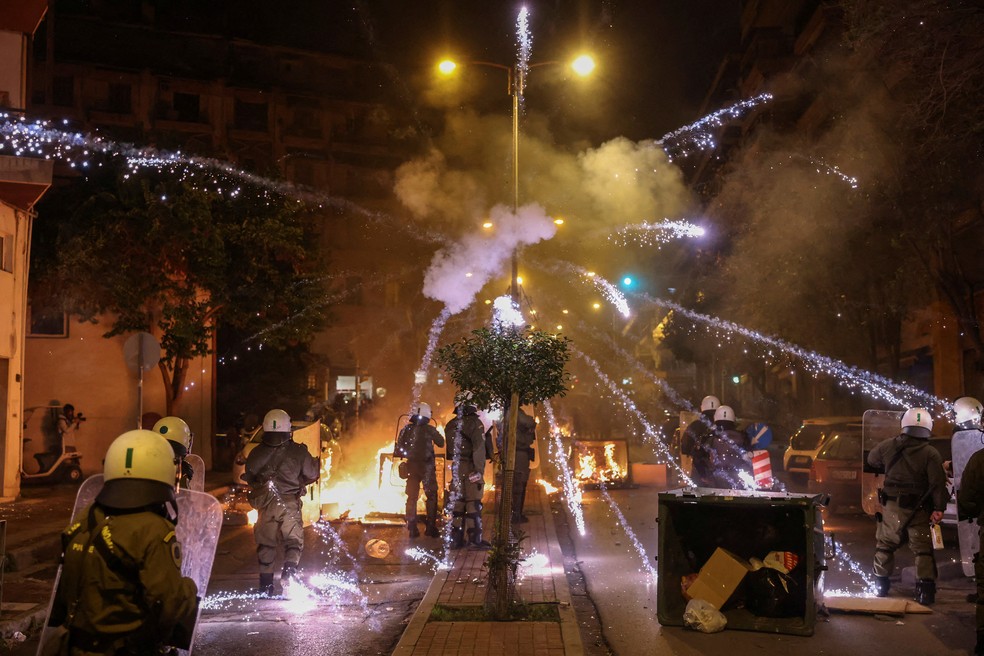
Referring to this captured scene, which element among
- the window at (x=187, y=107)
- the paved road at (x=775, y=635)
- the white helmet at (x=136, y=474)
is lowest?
the paved road at (x=775, y=635)

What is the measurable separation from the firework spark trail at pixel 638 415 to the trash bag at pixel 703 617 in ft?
38.8

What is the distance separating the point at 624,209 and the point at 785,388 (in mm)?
18063

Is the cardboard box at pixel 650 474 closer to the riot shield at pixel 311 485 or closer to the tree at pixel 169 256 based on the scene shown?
the riot shield at pixel 311 485

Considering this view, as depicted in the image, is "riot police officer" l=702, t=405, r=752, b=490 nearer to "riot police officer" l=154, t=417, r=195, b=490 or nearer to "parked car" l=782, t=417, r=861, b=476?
"parked car" l=782, t=417, r=861, b=476

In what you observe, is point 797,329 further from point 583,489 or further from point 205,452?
point 205,452

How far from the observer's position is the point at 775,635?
274 inches

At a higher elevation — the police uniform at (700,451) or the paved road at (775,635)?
the police uniform at (700,451)

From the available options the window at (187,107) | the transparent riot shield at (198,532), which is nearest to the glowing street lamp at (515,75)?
the transparent riot shield at (198,532)

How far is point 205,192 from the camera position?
20.7 metres

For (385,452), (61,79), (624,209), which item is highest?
(61,79)

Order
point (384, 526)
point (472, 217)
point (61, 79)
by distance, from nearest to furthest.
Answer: point (384, 526), point (472, 217), point (61, 79)

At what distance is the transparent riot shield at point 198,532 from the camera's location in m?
4.47

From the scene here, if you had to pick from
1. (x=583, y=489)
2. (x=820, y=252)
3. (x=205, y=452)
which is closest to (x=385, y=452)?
(x=583, y=489)

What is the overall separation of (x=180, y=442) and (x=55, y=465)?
48.1 ft
